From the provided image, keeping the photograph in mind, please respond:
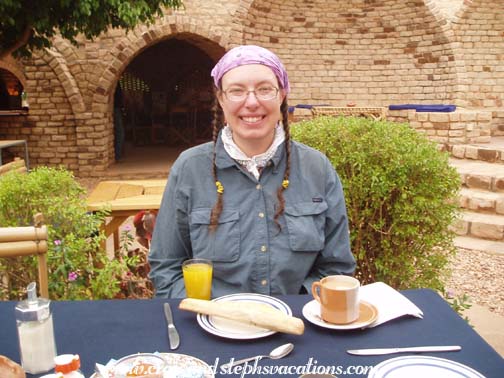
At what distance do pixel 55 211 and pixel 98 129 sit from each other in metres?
6.96

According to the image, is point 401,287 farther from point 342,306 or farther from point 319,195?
point 342,306

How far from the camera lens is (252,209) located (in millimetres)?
1729

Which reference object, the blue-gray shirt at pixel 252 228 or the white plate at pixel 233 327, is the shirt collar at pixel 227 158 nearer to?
the blue-gray shirt at pixel 252 228

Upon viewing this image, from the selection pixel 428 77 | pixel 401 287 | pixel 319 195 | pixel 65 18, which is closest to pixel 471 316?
pixel 401 287

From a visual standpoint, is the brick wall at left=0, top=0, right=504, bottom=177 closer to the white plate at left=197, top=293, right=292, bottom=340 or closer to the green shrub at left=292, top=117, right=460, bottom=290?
the green shrub at left=292, top=117, right=460, bottom=290

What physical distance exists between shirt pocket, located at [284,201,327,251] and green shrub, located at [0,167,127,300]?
4.07 feet

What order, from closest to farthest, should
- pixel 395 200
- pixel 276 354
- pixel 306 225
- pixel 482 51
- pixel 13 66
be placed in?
pixel 276 354 → pixel 306 225 → pixel 395 200 → pixel 13 66 → pixel 482 51

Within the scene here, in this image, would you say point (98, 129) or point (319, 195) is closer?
point (319, 195)

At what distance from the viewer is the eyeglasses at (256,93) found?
5.36 ft

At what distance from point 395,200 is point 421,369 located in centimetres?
175

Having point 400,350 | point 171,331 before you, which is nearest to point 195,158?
point 171,331

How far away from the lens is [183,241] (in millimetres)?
1809

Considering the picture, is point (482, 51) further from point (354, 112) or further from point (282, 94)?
point (282, 94)

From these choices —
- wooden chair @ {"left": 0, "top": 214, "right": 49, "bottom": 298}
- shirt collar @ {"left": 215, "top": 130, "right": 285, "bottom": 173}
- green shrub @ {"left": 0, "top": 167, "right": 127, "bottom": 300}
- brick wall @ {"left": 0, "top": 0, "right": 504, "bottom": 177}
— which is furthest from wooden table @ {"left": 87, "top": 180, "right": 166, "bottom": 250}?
brick wall @ {"left": 0, "top": 0, "right": 504, "bottom": 177}
